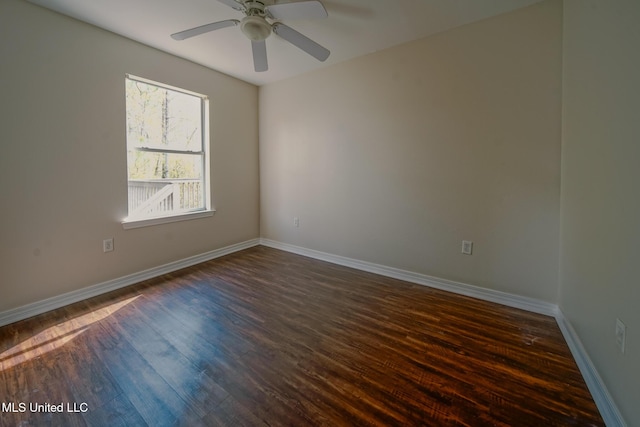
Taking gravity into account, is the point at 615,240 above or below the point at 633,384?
above

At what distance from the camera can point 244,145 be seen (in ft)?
13.3

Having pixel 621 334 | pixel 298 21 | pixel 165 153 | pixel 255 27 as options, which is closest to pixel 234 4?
pixel 255 27

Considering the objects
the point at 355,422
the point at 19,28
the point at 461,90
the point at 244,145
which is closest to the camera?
the point at 355,422

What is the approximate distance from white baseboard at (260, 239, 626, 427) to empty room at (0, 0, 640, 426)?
19 millimetres

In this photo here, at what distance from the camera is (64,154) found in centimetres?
236

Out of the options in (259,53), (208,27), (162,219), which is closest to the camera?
(208,27)

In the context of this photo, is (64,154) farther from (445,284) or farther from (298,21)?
(445,284)

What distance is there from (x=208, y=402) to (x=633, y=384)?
191cm

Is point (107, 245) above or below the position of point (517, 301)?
above

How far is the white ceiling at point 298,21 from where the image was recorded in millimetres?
2152

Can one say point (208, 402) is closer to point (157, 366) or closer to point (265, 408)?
point (265, 408)

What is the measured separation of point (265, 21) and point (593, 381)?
3.08 meters

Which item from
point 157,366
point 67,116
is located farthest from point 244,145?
point 157,366

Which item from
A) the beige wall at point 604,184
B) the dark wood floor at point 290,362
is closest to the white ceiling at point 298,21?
the beige wall at point 604,184
